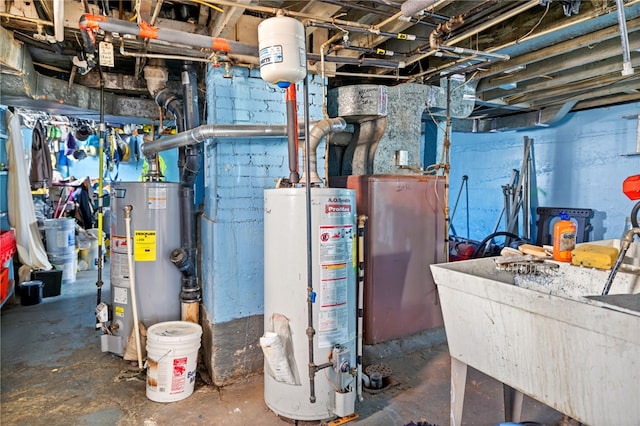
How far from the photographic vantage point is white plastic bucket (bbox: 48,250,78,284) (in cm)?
517

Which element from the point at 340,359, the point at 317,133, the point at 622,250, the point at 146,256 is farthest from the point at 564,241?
the point at 146,256

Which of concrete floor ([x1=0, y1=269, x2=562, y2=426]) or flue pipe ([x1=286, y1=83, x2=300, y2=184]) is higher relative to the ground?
flue pipe ([x1=286, y1=83, x2=300, y2=184])

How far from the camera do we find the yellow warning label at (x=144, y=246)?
9.43 ft

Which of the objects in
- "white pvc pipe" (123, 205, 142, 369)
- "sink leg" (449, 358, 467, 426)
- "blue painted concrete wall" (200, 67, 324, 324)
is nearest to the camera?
"sink leg" (449, 358, 467, 426)

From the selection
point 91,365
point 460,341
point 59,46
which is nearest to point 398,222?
point 460,341

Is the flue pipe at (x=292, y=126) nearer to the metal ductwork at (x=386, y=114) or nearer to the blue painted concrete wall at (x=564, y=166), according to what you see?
the metal ductwork at (x=386, y=114)

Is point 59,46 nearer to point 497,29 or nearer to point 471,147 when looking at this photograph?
point 497,29

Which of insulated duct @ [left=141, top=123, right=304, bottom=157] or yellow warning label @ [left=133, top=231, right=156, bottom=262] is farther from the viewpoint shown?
yellow warning label @ [left=133, top=231, right=156, bottom=262]

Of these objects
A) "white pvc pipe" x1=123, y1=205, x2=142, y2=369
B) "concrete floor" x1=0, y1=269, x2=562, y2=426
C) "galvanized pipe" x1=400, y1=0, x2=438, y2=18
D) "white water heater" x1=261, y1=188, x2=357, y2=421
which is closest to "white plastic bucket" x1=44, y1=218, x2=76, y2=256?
"concrete floor" x1=0, y1=269, x2=562, y2=426

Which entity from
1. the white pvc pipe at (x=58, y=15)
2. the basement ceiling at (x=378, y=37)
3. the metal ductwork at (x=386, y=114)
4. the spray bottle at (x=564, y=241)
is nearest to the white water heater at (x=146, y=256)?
the basement ceiling at (x=378, y=37)

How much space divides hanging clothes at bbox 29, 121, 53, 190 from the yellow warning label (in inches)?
144

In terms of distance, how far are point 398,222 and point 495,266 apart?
3.96ft

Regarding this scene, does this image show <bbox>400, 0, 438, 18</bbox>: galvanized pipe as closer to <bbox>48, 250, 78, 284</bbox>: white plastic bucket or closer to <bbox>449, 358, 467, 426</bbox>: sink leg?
<bbox>449, 358, 467, 426</bbox>: sink leg

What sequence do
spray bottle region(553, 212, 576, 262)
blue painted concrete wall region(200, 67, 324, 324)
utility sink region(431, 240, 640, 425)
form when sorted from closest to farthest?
utility sink region(431, 240, 640, 425) → spray bottle region(553, 212, 576, 262) → blue painted concrete wall region(200, 67, 324, 324)
